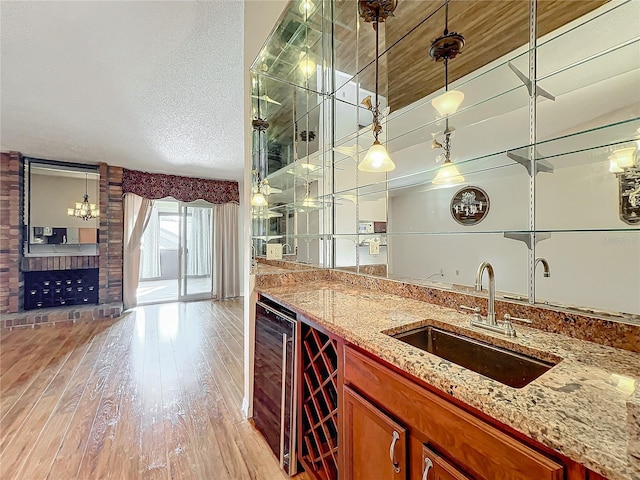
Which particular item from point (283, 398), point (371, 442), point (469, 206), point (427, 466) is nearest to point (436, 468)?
point (427, 466)

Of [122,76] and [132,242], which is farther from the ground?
[122,76]

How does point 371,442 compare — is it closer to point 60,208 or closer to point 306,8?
point 306,8

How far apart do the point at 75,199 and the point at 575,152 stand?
259 inches

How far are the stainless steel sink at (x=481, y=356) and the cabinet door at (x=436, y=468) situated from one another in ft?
1.31

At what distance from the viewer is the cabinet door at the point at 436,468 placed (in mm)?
697

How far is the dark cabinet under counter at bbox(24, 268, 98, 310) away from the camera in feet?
14.8

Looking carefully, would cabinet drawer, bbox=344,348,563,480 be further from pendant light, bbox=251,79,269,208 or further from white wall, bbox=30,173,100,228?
white wall, bbox=30,173,100,228

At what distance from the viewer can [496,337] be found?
996mm

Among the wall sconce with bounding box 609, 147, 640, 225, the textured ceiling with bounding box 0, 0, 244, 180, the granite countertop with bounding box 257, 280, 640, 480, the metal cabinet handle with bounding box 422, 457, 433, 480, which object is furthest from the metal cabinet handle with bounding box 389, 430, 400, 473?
the textured ceiling with bounding box 0, 0, 244, 180

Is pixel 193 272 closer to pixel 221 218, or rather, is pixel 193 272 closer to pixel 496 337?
pixel 221 218

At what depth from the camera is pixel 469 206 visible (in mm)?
2045

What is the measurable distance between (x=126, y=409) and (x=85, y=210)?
425 centimetres

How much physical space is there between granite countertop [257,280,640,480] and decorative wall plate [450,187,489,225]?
98 cm

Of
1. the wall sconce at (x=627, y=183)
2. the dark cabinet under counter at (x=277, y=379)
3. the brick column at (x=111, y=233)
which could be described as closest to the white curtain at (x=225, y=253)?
the brick column at (x=111, y=233)
